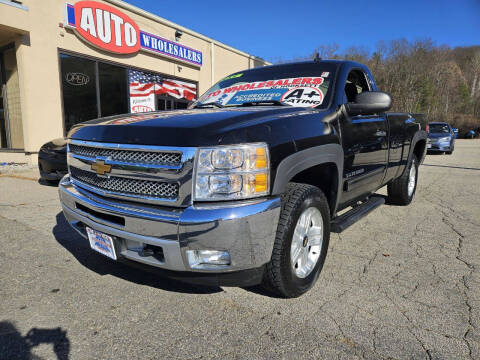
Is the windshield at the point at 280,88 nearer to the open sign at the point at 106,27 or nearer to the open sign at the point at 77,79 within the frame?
the open sign at the point at 77,79

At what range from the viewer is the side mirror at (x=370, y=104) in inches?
112

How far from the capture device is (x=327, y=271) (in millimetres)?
2871

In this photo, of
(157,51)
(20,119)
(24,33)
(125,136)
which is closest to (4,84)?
(20,119)

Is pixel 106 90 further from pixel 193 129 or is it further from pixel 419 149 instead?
pixel 193 129

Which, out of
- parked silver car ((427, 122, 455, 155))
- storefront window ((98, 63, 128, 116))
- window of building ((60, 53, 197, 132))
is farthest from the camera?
parked silver car ((427, 122, 455, 155))

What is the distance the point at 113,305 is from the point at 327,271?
1.75m

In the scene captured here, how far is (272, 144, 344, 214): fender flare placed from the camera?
199 centimetres

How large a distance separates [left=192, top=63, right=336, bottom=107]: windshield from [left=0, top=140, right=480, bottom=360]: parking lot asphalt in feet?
5.06

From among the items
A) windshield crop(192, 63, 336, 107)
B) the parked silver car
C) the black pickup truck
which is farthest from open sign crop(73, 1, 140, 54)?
the parked silver car

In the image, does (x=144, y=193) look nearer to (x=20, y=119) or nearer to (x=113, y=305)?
(x=113, y=305)

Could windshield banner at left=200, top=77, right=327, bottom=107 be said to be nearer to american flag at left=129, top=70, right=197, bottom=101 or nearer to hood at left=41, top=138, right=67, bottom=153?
hood at left=41, top=138, right=67, bottom=153

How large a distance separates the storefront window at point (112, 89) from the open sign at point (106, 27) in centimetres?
67

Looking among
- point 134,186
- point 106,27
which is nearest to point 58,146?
point 134,186

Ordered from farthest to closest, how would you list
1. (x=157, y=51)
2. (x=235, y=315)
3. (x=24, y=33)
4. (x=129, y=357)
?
(x=157, y=51) < (x=24, y=33) < (x=235, y=315) < (x=129, y=357)
